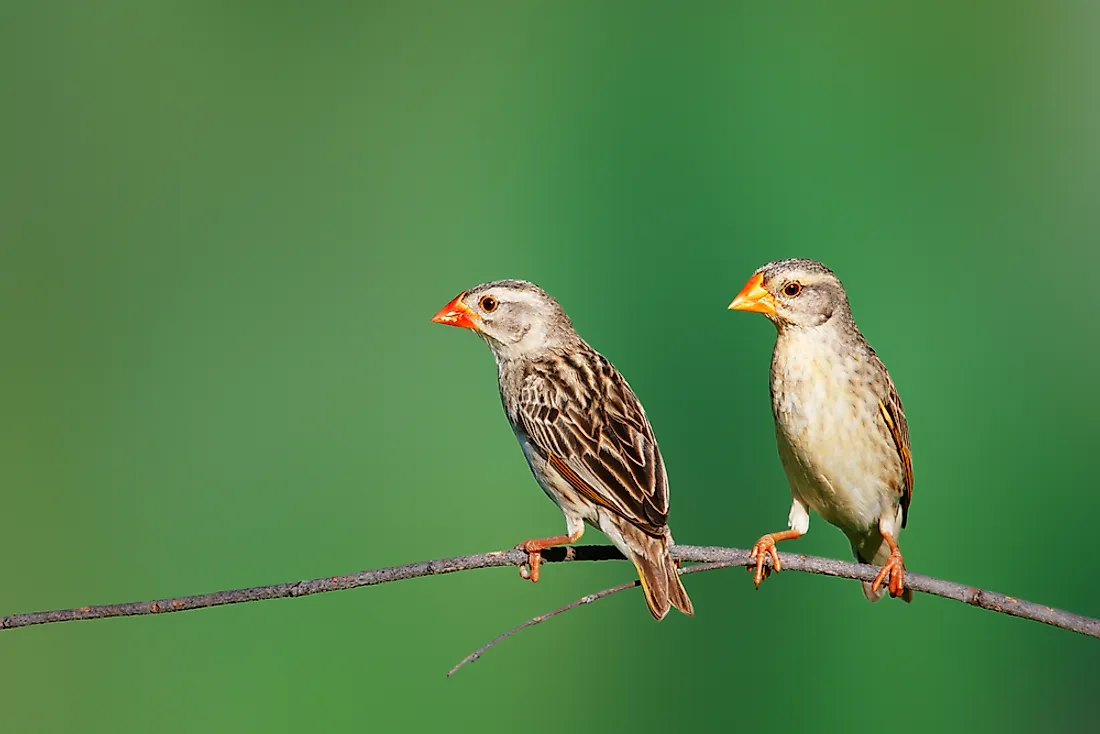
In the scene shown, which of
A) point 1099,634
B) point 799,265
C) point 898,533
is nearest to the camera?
point 1099,634

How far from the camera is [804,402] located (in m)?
2.61

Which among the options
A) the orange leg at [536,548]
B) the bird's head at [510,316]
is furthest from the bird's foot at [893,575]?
the bird's head at [510,316]

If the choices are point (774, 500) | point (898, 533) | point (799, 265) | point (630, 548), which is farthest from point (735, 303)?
point (774, 500)

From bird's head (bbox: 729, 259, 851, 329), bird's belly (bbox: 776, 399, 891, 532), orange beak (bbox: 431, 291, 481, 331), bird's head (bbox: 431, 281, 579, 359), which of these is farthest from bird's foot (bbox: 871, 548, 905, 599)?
orange beak (bbox: 431, 291, 481, 331)

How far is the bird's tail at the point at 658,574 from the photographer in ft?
7.77

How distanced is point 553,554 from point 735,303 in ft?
2.34

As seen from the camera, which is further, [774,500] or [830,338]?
[774,500]

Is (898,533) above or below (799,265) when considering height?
below

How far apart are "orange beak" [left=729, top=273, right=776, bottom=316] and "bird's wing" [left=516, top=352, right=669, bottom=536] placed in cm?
39

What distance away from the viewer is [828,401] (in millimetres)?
2615

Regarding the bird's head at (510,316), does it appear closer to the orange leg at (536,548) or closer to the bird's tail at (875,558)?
the orange leg at (536,548)

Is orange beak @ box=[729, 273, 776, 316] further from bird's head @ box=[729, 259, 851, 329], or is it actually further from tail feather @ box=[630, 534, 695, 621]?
tail feather @ box=[630, 534, 695, 621]

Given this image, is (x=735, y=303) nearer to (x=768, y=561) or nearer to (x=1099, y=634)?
(x=768, y=561)

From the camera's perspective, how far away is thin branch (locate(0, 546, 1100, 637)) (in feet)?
6.51
